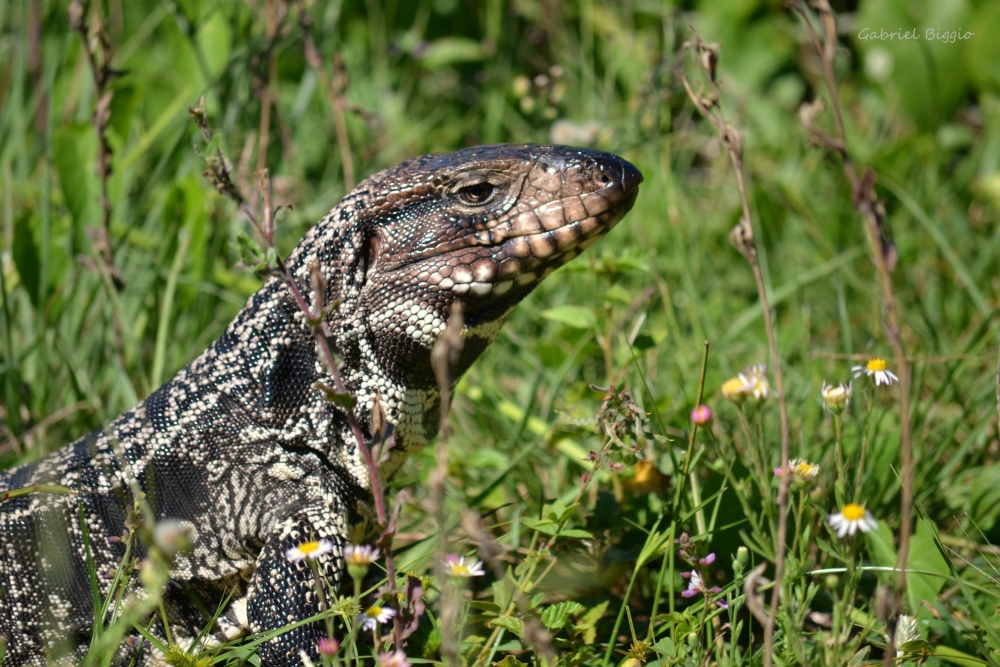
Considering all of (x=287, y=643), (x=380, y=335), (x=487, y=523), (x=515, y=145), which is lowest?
(x=487, y=523)

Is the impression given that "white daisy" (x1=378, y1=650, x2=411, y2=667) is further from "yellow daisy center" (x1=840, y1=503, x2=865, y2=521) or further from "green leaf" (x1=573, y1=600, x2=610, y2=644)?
"yellow daisy center" (x1=840, y1=503, x2=865, y2=521)

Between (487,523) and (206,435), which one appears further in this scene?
(487,523)

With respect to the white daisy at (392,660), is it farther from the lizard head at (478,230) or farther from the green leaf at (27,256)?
the green leaf at (27,256)

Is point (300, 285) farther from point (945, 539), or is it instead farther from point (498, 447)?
point (945, 539)

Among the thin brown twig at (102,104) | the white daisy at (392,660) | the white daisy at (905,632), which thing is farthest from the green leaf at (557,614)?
the thin brown twig at (102,104)

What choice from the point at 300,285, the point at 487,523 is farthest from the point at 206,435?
the point at 487,523

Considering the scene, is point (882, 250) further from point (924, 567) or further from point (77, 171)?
point (77, 171)

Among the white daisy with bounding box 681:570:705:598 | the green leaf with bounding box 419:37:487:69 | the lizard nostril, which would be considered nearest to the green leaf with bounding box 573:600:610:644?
the white daisy with bounding box 681:570:705:598
